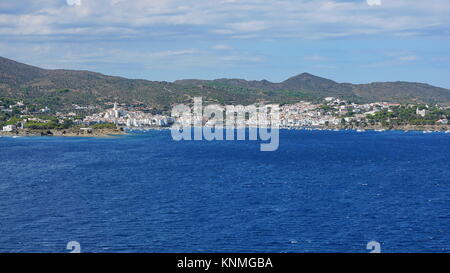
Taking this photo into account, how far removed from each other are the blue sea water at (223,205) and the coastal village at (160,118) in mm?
39395

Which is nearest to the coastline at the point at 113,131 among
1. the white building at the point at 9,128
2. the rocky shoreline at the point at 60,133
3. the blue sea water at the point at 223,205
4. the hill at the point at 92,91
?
the rocky shoreline at the point at 60,133

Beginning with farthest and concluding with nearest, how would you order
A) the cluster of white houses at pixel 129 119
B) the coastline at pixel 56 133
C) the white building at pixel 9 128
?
the cluster of white houses at pixel 129 119, the white building at pixel 9 128, the coastline at pixel 56 133

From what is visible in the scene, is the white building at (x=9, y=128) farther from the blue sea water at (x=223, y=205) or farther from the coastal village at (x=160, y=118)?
the blue sea water at (x=223, y=205)

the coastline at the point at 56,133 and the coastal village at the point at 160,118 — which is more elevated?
the coastal village at the point at 160,118

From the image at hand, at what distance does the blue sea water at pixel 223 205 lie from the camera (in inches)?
604

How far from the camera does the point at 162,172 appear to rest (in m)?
32.5

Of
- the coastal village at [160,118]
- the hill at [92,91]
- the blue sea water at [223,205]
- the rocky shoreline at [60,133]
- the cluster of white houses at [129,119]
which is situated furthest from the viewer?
the hill at [92,91]

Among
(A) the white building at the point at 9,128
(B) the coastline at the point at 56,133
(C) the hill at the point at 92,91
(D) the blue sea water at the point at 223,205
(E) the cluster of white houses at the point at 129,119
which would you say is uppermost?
(C) the hill at the point at 92,91

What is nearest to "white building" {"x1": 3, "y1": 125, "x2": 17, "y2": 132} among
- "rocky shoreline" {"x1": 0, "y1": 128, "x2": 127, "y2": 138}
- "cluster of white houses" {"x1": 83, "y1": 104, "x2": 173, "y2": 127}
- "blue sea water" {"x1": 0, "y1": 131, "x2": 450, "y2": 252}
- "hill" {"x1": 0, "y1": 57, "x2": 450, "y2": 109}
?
"rocky shoreline" {"x1": 0, "y1": 128, "x2": 127, "y2": 138}

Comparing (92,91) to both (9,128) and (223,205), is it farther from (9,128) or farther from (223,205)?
(223,205)

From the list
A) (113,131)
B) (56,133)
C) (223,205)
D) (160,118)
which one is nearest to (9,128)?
(56,133)

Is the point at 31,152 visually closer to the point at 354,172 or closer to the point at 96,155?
the point at 96,155

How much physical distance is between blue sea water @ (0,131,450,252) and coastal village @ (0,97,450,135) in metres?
39.4

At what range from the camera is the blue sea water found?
1535cm
